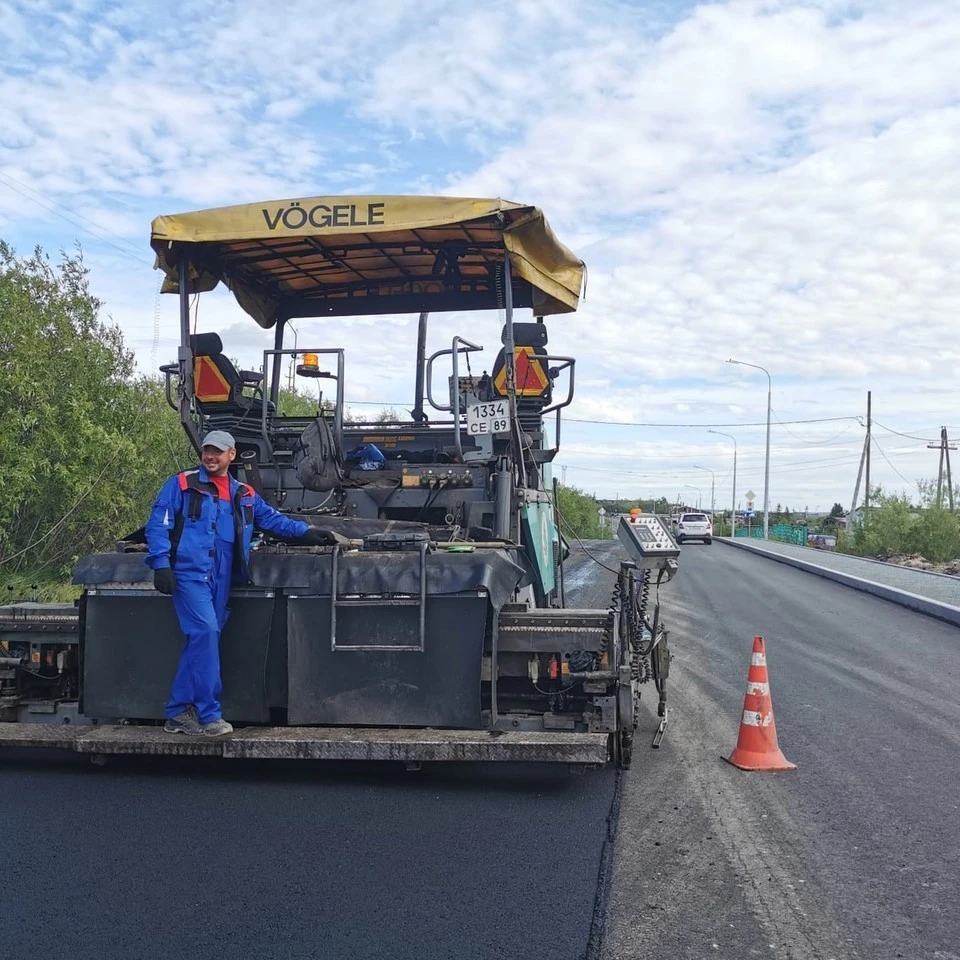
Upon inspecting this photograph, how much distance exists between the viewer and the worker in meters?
5.08

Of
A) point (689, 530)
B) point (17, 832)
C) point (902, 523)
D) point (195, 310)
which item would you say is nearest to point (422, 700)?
point (17, 832)

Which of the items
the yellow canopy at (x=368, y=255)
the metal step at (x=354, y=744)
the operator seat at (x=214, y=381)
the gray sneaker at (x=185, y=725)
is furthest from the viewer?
the operator seat at (x=214, y=381)

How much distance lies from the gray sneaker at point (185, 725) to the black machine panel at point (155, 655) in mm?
196

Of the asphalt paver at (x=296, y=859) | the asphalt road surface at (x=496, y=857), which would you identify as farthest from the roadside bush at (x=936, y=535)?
the asphalt paver at (x=296, y=859)

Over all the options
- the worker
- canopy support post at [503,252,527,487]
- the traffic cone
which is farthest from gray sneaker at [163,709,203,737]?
the traffic cone

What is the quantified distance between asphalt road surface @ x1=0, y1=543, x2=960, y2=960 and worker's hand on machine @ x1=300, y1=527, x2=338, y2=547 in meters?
1.25

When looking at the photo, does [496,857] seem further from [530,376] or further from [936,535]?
[936,535]

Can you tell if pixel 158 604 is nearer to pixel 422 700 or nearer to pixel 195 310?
pixel 422 700

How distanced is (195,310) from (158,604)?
236 cm

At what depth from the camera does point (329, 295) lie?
7770 mm

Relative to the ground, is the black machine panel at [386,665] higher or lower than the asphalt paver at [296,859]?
higher

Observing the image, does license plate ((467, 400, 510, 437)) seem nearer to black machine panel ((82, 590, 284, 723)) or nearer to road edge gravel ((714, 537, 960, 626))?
black machine panel ((82, 590, 284, 723))

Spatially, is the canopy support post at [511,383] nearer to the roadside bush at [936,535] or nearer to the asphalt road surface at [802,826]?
the asphalt road surface at [802,826]

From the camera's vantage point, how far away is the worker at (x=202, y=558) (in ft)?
16.7
